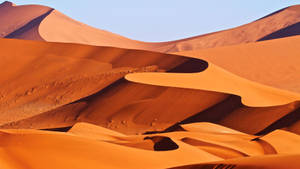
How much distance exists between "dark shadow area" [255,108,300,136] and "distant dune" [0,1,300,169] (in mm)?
64

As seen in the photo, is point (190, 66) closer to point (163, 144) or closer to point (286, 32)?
point (163, 144)

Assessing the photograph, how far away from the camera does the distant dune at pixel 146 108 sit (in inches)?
294

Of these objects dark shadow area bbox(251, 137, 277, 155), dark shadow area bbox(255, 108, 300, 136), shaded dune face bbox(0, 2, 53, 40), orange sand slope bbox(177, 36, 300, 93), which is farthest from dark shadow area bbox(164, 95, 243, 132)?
shaded dune face bbox(0, 2, 53, 40)

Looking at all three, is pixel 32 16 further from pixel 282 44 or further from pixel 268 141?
pixel 268 141

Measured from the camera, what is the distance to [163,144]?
970 centimetres

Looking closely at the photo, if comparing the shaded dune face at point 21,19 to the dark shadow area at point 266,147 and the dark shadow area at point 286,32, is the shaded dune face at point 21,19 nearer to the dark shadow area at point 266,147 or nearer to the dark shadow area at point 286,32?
the dark shadow area at point 286,32

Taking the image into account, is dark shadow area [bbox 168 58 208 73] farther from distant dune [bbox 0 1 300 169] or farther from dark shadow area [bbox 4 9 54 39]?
dark shadow area [bbox 4 9 54 39]

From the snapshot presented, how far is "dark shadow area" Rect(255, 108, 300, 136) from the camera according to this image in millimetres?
15248

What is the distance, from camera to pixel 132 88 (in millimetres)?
21297

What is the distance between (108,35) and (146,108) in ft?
261

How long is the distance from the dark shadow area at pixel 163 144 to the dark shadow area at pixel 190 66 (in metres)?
15.8

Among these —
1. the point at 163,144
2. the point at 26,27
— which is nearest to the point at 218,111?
the point at 163,144

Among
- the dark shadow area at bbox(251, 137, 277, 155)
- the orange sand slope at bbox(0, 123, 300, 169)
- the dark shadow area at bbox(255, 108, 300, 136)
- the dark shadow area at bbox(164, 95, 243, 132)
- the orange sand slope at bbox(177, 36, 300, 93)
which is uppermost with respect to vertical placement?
the orange sand slope at bbox(177, 36, 300, 93)

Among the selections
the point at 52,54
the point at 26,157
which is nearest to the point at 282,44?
the point at 52,54
